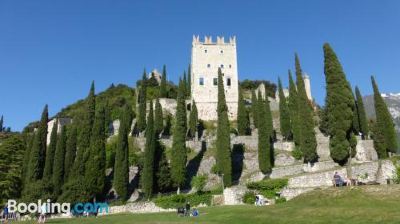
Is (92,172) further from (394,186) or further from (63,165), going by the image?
(394,186)

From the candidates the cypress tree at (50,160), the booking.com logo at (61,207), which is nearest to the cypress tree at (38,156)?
the cypress tree at (50,160)

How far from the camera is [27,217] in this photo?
112ft

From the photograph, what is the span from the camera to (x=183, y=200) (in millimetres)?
33594

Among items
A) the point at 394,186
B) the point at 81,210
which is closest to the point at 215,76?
the point at 81,210

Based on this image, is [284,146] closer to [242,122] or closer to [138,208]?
[242,122]

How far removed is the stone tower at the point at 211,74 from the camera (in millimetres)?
65188

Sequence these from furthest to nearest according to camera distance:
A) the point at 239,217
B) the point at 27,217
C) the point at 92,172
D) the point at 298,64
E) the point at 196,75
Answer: the point at 196,75 < the point at 298,64 < the point at 92,172 < the point at 27,217 < the point at 239,217

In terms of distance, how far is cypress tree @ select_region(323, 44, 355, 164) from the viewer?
25.2 metres

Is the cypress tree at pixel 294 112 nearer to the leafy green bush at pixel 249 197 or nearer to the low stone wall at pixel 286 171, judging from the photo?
the low stone wall at pixel 286 171

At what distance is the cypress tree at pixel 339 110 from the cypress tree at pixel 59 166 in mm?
27646

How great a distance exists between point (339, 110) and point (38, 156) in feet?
107

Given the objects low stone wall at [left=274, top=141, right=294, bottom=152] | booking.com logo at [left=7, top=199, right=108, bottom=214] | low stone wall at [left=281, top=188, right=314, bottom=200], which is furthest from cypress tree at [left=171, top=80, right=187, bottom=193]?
low stone wall at [left=274, top=141, right=294, bottom=152]

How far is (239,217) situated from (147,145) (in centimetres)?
2287

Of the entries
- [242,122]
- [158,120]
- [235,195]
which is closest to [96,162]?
[235,195]
